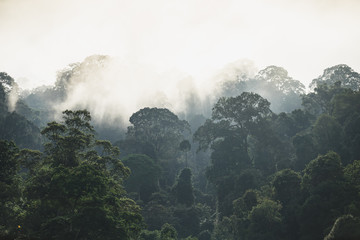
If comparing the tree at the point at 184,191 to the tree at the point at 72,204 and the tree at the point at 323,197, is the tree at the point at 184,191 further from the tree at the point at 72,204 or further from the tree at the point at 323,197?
the tree at the point at 323,197

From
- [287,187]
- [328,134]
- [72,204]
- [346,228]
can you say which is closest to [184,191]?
[287,187]

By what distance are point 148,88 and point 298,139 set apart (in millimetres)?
63151

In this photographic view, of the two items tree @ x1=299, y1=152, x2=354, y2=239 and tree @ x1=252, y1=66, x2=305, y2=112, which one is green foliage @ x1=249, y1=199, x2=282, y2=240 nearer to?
tree @ x1=299, y1=152, x2=354, y2=239

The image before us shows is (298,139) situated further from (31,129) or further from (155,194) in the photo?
(31,129)

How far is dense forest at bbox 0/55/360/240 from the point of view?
84.4ft

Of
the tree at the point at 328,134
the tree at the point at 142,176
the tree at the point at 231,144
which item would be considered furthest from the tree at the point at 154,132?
the tree at the point at 328,134

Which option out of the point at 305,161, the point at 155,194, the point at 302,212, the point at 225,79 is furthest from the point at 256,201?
the point at 225,79

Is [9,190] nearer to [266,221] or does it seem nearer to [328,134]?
[266,221]

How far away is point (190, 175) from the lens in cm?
5597

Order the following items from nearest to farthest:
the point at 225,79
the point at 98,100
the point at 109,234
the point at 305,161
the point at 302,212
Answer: the point at 109,234 → the point at 302,212 → the point at 305,161 → the point at 98,100 → the point at 225,79

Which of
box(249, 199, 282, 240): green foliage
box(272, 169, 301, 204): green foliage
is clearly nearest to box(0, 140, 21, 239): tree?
box(249, 199, 282, 240): green foliage

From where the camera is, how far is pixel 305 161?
154 feet

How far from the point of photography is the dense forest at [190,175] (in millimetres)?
25734

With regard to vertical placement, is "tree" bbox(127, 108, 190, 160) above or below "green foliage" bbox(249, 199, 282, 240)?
above
